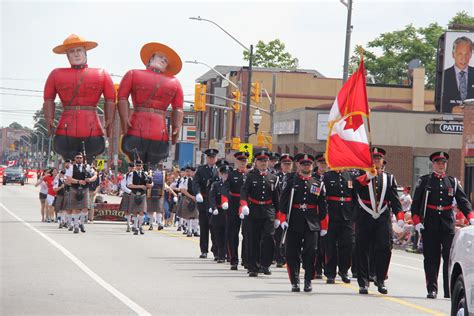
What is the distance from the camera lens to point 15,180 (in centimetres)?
9675

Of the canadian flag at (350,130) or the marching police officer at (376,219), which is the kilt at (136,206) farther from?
the marching police officer at (376,219)

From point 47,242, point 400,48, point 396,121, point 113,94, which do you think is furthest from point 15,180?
point 47,242

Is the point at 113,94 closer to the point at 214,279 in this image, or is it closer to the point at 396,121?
the point at 214,279

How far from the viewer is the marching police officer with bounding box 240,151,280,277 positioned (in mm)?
18922

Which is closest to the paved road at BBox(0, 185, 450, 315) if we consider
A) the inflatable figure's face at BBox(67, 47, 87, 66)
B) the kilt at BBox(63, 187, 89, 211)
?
the kilt at BBox(63, 187, 89, 211)

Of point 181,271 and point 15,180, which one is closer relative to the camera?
point 181,271

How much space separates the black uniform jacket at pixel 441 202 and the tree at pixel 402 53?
294ft

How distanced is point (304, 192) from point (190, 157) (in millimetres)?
79608

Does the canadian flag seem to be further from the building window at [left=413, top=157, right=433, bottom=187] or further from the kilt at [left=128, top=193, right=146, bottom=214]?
the building window at [left=413, top=157, right=433, bottom=187]

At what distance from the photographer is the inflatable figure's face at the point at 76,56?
109ft

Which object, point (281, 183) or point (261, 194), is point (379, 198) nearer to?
point (261, 194)

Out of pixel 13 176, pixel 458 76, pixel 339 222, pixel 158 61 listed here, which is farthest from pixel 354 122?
pixel 13 176

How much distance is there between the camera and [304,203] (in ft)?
54.7

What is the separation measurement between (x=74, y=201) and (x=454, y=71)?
27863 mm
